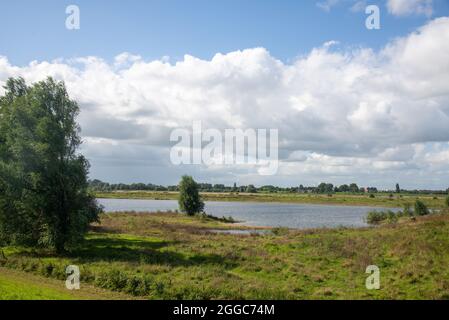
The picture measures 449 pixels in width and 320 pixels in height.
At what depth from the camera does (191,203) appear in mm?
99812

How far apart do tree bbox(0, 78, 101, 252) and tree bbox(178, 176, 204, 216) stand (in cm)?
5780

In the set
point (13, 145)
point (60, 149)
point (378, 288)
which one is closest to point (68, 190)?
point (60, 149)

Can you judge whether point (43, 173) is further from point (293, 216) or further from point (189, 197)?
point (293, 216)

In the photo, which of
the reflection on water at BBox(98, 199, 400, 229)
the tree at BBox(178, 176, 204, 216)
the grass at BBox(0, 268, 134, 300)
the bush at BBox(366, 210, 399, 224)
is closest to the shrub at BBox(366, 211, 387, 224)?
the bush at BBox(366, 210, 399, 224)

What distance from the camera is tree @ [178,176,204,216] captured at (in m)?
99.6

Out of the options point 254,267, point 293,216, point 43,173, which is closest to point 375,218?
point 293,216

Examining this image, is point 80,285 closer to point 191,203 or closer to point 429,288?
point 429,288

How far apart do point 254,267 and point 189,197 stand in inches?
2724

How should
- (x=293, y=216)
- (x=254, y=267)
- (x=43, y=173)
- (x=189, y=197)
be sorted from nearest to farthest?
(x=254, y=267)
(x=43, y=173)
(x=189, y=197)
(x=293, y=216)

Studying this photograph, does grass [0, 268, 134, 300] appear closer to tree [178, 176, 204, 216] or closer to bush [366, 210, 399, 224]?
tree [178, 176, 204, 216]

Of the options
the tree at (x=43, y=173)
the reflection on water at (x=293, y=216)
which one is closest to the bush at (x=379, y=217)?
the reflection on water at (x=293, y=216)

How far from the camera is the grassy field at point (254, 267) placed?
957 inches

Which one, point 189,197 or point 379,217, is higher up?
point 189,197

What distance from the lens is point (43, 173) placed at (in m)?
39.7
